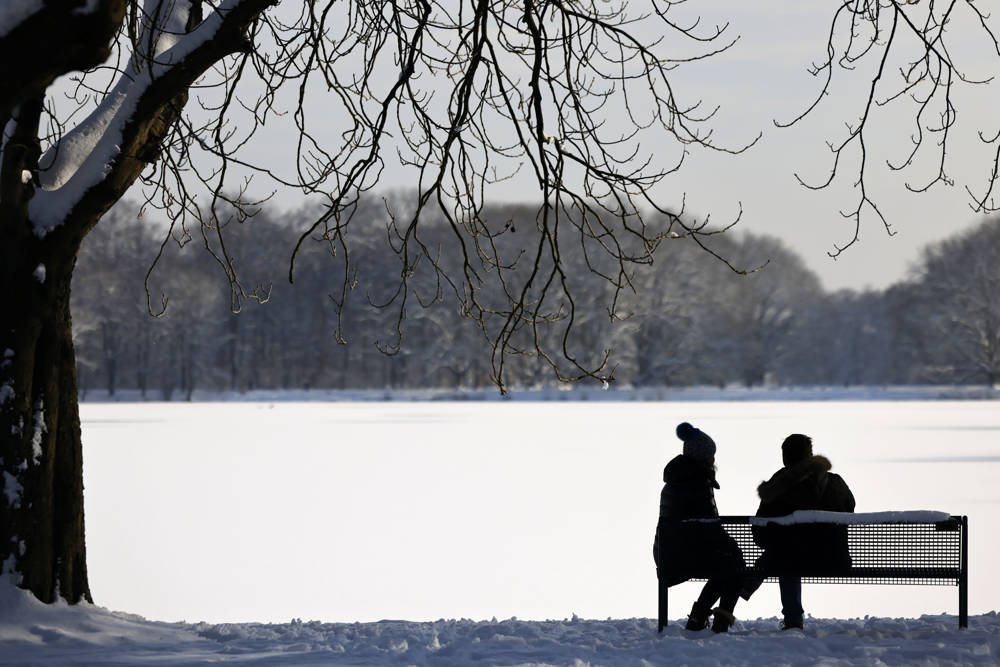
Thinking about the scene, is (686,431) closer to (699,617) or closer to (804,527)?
(804,527)

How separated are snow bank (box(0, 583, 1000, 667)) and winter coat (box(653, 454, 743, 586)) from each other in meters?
0.37

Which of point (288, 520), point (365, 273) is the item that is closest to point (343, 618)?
point (288, 520)

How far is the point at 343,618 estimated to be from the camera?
1029 centimetres

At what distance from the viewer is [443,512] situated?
54.3 ft

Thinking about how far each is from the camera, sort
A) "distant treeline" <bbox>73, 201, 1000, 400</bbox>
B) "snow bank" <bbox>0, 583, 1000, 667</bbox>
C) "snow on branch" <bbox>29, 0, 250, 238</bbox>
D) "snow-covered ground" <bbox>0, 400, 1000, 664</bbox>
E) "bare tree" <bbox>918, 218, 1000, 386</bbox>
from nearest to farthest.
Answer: "snow bank" <bbox>0, 583, 1000, 667</bbox>, "snow-covered ground" <bbox>0, 400, 1000, 664</bbox>, "snow on branch" <bbox>29, 0, 250, 238</bbox>, "bare tree" <bbox>918, 218, 1000, 386</bbox>, "distant treeline" <bbox>73, 201, 1000, 400</bbox>

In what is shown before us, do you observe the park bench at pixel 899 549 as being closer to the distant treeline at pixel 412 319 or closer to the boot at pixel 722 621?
the boot at pixel 722 621

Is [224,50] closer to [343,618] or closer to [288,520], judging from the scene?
[343,618]

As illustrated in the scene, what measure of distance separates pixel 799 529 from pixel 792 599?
41 centimetres

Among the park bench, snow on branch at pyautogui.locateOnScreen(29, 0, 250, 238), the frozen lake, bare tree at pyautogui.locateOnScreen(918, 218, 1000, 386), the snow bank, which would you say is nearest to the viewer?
the snow bank

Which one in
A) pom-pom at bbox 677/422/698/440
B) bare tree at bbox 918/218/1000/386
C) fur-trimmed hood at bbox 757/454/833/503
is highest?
bare tree at bbox 918/218/1000/386

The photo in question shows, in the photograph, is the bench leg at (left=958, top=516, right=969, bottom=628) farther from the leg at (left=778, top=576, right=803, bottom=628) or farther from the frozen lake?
the frozen lake

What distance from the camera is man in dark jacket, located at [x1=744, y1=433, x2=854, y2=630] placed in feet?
23.1

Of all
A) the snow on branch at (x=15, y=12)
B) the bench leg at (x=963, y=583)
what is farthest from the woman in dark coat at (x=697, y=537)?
the snow on branch at (x=15, y=12)

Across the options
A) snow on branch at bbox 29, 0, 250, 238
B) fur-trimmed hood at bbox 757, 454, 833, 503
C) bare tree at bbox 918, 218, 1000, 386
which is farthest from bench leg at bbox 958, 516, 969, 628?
bare tree at bbox 918, 218, 1000, 386
